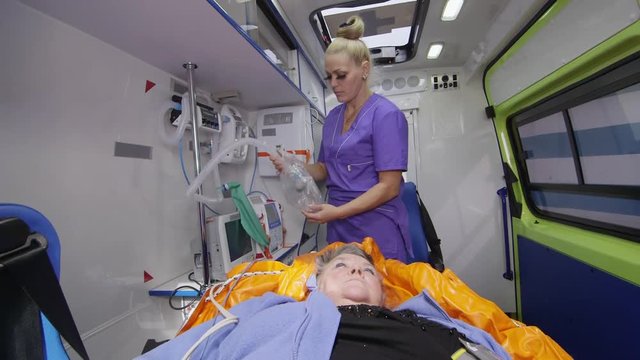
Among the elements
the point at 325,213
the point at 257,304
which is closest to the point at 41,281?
the point at 257,304

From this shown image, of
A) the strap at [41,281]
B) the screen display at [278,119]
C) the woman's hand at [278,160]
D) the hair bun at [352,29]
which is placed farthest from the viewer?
the screen display at [278,119]

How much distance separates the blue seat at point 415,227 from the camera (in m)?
1.91

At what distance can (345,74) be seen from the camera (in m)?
1.40

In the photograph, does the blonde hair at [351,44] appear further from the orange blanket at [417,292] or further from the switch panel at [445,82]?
the switch panel at [445,82]

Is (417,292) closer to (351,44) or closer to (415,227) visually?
(415,227)

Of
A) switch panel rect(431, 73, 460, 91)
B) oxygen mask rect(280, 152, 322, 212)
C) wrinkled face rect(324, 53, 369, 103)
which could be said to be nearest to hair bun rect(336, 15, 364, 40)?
wrinkled face rect(324, 53, 369, 103)

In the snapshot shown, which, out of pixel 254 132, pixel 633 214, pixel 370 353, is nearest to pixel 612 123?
pixel 633 214

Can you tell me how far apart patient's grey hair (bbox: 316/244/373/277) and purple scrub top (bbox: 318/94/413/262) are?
0.70 feet

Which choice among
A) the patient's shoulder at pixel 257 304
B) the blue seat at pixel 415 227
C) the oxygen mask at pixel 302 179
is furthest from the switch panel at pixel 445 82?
the patient's shoulder at pixel 257 304

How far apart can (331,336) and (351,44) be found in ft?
4.35

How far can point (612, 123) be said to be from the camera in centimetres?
144

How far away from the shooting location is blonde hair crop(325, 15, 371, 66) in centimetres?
138

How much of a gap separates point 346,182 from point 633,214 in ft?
5.08

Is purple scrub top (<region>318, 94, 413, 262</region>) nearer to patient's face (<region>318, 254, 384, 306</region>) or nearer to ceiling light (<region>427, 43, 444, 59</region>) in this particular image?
patient's face (<region>318, 254, 384, 306</region>)
